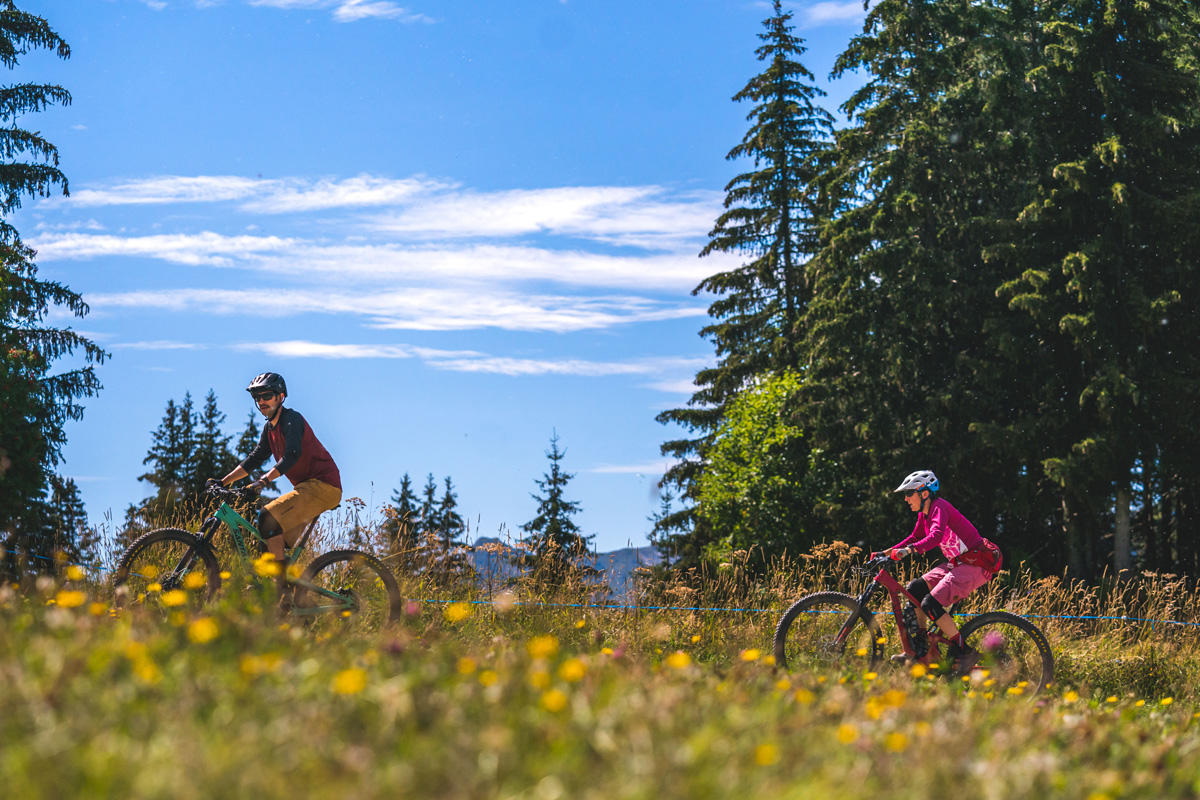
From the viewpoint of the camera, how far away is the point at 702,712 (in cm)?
356

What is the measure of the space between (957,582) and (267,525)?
5.41 meters

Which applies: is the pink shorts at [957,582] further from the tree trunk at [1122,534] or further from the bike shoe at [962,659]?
the tree trunk at [1122,534]

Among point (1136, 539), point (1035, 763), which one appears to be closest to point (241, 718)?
point (1035, 763)

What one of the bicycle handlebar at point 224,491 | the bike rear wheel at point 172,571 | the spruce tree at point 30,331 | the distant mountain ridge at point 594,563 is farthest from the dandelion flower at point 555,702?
the spruce tree at point 30,331

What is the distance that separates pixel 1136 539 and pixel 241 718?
31790mm

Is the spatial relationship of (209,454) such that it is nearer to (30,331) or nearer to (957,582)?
(30,331)

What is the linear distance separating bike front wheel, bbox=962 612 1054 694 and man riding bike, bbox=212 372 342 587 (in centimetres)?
516

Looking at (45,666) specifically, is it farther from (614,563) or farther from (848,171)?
(848,171)

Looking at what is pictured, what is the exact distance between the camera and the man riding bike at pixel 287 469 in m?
7.23

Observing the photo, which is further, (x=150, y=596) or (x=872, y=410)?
(x=872, y=410)

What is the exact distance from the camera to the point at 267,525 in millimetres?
7301

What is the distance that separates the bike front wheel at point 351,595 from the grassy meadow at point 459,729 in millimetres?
1935

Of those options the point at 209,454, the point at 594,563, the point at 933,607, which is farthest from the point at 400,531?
the point at 209,454

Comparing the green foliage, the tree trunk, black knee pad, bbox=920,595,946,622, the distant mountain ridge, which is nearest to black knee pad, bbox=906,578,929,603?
black knee pad, bbox=920,595,946,622
